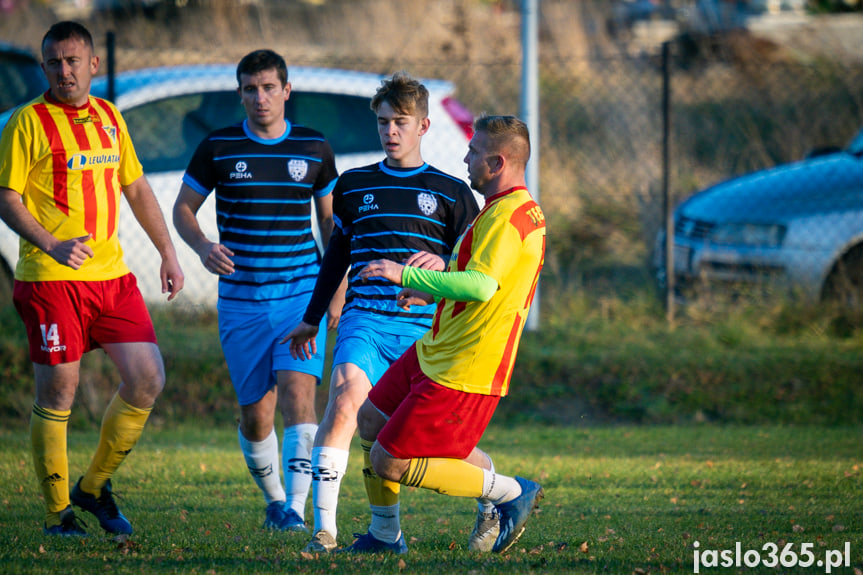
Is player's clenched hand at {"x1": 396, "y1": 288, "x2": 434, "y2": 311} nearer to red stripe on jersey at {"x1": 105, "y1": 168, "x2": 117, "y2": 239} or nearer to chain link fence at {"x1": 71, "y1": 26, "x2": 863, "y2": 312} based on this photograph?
red stripe on jersey at {"x1": 105, "y1": 168, "x2": 117, "y2": 239}

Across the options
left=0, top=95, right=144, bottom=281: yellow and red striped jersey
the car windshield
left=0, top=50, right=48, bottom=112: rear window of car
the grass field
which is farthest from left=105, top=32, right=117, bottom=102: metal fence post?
the car windshield

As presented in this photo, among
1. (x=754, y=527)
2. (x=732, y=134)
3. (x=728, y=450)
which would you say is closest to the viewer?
(x=754, y=527)

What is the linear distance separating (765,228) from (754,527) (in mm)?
4577

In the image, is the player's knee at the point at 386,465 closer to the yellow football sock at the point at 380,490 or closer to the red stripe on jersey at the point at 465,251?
the yellow football sock at the point at 380,490

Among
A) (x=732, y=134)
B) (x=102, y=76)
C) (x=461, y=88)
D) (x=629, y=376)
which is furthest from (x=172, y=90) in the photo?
(x=732, y=134)

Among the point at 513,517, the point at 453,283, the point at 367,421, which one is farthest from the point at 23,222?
the point at 513,517

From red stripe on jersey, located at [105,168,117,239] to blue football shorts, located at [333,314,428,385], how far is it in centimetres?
122

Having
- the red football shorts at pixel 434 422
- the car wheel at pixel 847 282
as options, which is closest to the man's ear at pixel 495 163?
the red football shorts at pixel 434 422

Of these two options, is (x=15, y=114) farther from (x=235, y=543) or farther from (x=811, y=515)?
(x=811, y=515)

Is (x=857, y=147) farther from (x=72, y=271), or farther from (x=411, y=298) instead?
(x=72, y=271)

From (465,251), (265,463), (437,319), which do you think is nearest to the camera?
(465,251)

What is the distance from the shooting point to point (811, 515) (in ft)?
16.4

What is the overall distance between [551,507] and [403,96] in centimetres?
236

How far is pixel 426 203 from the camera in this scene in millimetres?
4543
